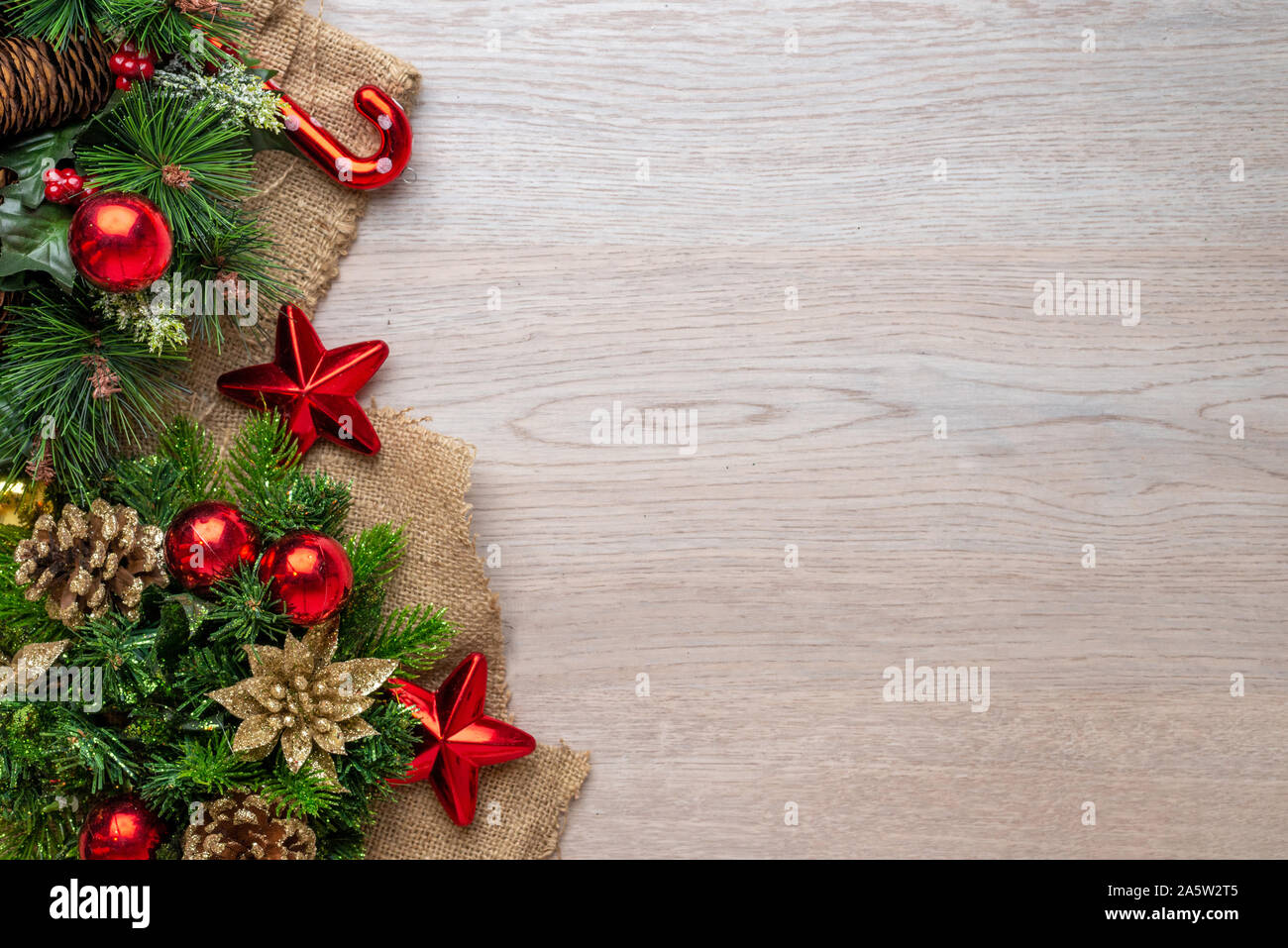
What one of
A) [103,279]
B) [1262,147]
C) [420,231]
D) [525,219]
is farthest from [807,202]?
[103,279]

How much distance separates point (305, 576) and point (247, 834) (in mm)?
260

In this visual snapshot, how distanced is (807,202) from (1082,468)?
0.46 meters

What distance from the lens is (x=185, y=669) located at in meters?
0.87

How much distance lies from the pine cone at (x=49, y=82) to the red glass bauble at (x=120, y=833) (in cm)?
65

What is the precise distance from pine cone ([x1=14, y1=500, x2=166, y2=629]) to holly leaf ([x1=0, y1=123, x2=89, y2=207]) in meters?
0.30

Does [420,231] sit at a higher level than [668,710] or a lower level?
higher

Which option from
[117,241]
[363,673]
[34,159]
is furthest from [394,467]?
[34,159]

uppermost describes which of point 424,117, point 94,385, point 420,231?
point 424,117

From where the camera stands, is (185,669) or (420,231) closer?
(185,669)

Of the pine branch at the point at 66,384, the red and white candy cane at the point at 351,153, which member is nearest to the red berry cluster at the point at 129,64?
the red and white candy cane at the point at 351,153

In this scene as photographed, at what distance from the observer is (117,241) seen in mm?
808

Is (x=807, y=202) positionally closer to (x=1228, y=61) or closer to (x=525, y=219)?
(x=525, y=219)

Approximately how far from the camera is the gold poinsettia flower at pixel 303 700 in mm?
861

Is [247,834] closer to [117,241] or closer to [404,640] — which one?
[404,640]
